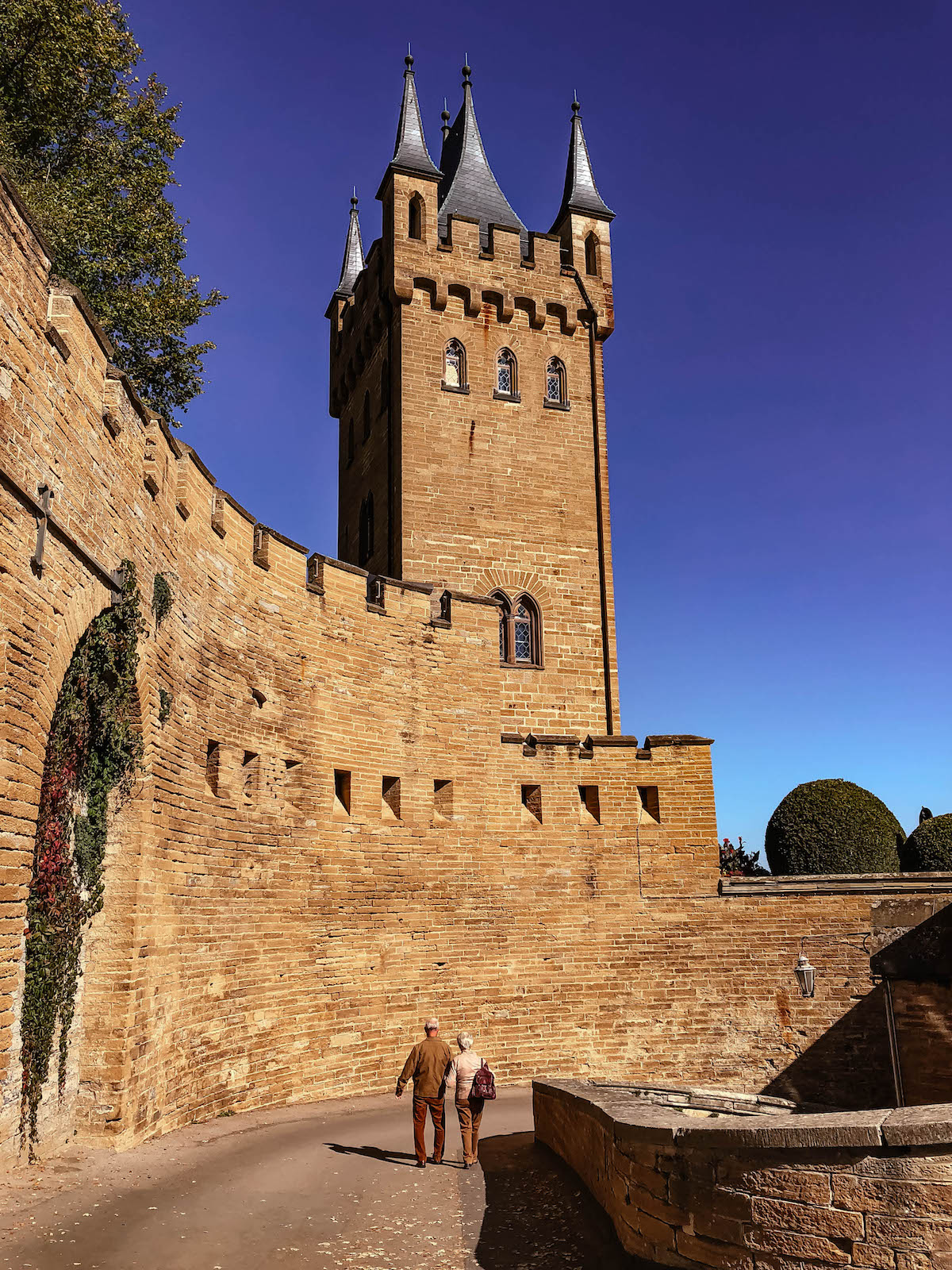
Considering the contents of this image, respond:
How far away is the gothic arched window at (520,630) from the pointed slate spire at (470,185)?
8.54m

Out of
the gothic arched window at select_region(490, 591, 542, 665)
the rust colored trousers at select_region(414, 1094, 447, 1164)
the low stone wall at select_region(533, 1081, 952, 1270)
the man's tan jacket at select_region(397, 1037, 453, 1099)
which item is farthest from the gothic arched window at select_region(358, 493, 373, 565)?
the low stone wall at select_region(533, 1081, 952, 1270)

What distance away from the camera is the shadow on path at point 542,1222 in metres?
6.47

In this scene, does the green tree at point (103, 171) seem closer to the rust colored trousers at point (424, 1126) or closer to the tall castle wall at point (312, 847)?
the tall castle wall at point (312, 847)

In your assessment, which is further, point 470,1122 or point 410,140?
point 410,140

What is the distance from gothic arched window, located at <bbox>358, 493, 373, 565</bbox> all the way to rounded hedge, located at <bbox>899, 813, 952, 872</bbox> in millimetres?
13330

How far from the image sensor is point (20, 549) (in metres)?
6.69

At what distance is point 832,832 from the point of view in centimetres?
2112

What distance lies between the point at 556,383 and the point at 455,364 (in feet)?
8.01

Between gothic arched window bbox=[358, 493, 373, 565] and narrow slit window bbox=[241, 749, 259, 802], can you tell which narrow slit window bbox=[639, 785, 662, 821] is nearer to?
narrow slit window bbox=[241, 749, 259, 802]

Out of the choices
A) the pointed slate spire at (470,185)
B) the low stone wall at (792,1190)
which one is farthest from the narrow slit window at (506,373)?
the low stone wall at (792,1190)

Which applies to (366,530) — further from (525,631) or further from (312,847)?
(312,847)

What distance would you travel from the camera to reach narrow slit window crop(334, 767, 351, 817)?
13.3m

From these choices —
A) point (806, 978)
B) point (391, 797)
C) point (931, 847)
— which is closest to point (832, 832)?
point (931, 847)

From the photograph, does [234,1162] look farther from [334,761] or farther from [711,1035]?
[711,1035]
